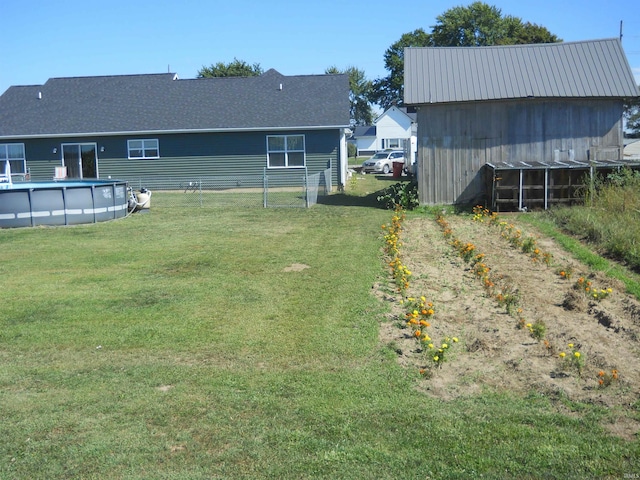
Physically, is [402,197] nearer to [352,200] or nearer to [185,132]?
[352,200]

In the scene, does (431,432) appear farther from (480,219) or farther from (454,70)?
(454,70)

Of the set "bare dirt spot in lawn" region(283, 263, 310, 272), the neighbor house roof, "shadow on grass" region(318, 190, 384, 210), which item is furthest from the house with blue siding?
the neighbor house roof

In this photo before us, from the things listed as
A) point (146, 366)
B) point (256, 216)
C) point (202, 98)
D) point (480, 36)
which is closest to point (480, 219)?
point (256, 216)

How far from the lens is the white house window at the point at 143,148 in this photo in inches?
1212

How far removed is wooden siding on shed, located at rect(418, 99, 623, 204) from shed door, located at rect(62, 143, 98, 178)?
17.3 meters

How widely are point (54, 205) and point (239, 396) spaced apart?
13.8 metres

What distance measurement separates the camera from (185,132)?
3022 centimetres

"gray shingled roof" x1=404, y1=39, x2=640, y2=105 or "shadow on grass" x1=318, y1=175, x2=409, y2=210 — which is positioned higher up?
"gray shingled roof" x1=404, y1=39, x2=640, y2=105

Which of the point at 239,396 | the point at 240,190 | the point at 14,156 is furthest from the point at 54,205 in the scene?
the point at 14,156

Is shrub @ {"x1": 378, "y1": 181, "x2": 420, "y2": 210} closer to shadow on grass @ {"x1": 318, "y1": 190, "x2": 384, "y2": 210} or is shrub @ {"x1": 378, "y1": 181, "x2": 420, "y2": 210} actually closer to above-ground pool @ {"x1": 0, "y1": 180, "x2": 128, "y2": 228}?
shadow on grass @ {"x1": 318, "y1": 190, "x2": 384, "y2": 210}

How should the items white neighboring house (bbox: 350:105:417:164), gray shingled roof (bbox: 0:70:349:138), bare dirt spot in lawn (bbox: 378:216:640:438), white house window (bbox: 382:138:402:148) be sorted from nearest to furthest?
bare dirt spot in lawn (bbox: 378:216:640:438)
gray shingled roof (bbox: 0:70:349:138)
white neighboring house (bbox: 350:105:417:164)
white house window (bbox: 382:138:402:148)

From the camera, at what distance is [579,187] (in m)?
18.4

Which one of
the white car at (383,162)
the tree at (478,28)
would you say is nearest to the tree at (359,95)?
the tree at (478,28)

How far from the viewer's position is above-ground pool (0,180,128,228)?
58.0 ft
